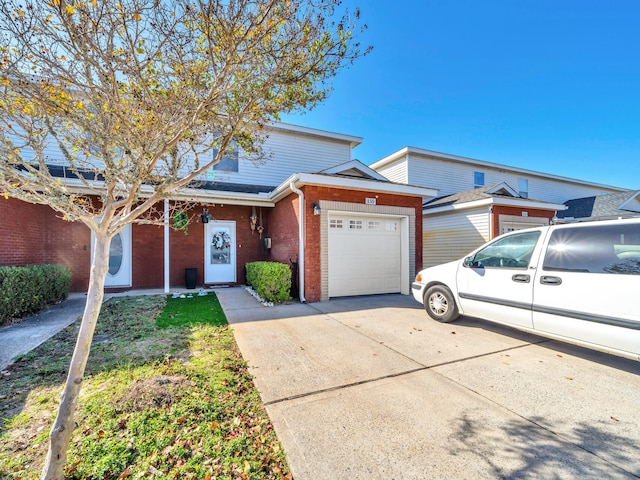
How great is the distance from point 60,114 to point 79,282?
8676 millimetres

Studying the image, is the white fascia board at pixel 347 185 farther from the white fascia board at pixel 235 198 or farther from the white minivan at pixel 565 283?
the white minivan at pixel 565 283

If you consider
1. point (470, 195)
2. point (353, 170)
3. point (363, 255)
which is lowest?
point (363, 255)

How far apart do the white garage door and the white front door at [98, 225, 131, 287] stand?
22.8 feet

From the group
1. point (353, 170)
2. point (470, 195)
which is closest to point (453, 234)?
point (470, 195)

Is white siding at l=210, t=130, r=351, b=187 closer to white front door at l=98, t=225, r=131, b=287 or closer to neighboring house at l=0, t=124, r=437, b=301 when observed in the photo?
neighboring house at l=0, t=124, r=437, b=301

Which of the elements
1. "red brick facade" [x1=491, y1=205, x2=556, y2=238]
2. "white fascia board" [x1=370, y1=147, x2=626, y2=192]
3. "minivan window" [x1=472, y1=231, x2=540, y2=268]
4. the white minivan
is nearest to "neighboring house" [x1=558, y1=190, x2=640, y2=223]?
"white fascia board" [x1=370, y1=147, x2=626, y2=192]

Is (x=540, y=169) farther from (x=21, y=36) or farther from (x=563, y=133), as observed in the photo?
(x=21, y=36)

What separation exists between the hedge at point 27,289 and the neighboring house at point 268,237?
3.81 feet

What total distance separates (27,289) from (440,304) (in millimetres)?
8696

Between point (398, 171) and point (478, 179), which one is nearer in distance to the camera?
point (398, 171)

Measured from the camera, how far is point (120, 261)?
9156 mm

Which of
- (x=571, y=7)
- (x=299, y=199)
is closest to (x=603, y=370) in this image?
(x=299, y=199)

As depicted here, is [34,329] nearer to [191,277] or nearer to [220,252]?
[191,277]

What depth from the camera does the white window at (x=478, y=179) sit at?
647 inches
